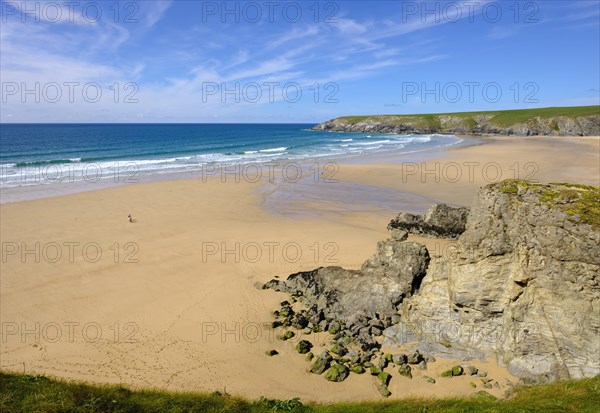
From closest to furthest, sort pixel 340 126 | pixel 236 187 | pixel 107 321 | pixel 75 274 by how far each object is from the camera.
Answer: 1. pixel 107 321
2. pixel 75 274
3. pixel 236 187
4. pixel 340 126

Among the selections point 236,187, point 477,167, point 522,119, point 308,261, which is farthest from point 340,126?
point 308,261

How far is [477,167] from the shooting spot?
53.1m

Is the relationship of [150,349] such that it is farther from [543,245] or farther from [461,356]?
[543,245]

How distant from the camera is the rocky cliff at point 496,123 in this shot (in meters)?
126

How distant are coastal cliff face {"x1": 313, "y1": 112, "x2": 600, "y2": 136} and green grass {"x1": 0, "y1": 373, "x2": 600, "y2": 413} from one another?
148 m

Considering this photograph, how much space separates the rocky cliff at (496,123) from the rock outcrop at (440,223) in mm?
133073

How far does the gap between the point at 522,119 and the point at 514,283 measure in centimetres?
15681

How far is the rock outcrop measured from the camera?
22861 millimetres

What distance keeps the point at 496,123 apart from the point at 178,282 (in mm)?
159674
